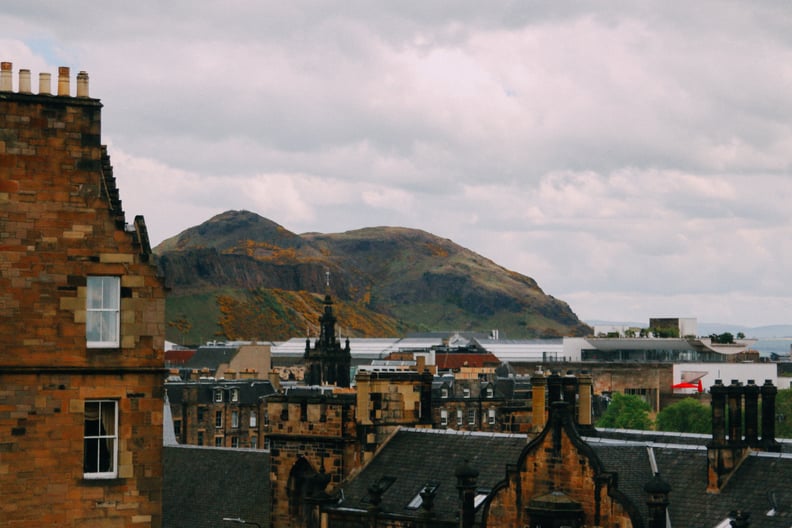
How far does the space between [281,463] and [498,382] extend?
101 meters

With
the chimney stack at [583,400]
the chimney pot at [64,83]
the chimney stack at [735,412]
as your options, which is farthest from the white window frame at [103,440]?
the chimney stack at [583,400]

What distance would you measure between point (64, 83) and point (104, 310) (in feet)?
16.3

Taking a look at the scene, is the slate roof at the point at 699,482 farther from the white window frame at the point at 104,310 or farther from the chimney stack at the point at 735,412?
the white window frame at the point at 104,310

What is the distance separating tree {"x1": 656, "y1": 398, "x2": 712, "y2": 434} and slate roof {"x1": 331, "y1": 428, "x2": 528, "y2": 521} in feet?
321

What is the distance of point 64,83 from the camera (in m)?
30.6

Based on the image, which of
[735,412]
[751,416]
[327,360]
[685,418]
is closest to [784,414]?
[685,418]

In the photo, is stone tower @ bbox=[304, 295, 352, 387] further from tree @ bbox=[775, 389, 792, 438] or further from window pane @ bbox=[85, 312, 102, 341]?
window pane @ bbox=[85, 312, 102, 341]

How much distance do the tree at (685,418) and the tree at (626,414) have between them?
85.9 inches

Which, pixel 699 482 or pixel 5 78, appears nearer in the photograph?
pixel 5 78

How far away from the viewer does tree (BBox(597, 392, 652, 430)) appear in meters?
154

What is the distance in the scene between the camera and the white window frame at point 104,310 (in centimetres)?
3006

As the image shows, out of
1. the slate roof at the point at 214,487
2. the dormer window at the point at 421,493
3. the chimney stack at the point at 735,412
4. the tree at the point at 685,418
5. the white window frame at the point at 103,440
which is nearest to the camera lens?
the white window frame at the point at 103,440

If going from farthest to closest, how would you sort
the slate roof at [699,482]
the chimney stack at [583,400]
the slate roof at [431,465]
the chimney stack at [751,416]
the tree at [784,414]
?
1. the tree at [784,414]
2. the chimney stack at [583,400]
3. the slate roof at [431,465]
4. the chimney stack at [751,416]
5. the slate roof at [699,482]

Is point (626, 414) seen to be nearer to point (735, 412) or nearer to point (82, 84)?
point (735, 412)
